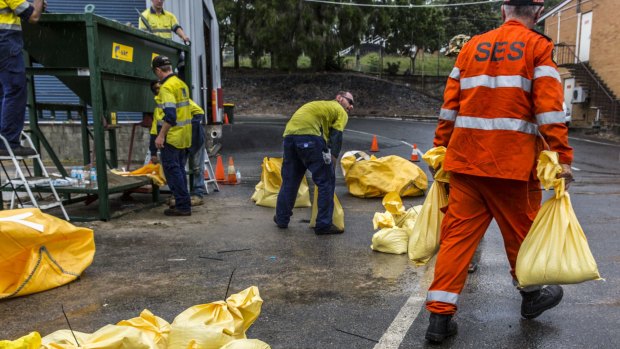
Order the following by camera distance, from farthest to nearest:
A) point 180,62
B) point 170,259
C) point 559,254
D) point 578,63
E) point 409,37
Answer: point 409,37
point 578,63
point 180,62
point 170,259
point 559,254

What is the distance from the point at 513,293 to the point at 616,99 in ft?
76.5

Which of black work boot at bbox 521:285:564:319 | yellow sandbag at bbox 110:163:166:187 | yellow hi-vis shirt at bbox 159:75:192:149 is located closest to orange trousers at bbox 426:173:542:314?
black work boot at bbox 521:285:564:319

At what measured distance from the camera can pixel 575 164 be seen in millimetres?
13125

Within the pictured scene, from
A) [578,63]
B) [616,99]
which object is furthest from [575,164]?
[578,63]

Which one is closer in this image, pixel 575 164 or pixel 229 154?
pixel 575 164

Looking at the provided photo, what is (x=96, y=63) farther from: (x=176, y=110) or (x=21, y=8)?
(x=176, y=110)

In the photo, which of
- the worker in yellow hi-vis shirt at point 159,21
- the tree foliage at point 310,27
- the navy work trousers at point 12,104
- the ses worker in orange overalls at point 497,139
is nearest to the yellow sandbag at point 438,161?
the ses worker in orange overalls at point 497,139

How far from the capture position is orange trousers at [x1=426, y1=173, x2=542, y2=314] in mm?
3025

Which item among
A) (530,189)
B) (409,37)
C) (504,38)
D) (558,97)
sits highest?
(409,37)

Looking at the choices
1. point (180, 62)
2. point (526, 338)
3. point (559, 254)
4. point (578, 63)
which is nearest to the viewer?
point (559, 254)

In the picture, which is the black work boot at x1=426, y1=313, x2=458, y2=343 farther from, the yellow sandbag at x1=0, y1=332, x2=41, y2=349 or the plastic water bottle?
the plastic water bottle

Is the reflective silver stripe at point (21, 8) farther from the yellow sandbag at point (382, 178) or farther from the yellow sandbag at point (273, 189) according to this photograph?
the yellow sandbag at point (382, 178)

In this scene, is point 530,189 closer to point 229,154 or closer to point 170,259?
point 170,259

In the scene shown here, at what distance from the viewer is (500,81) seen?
9.77ft
